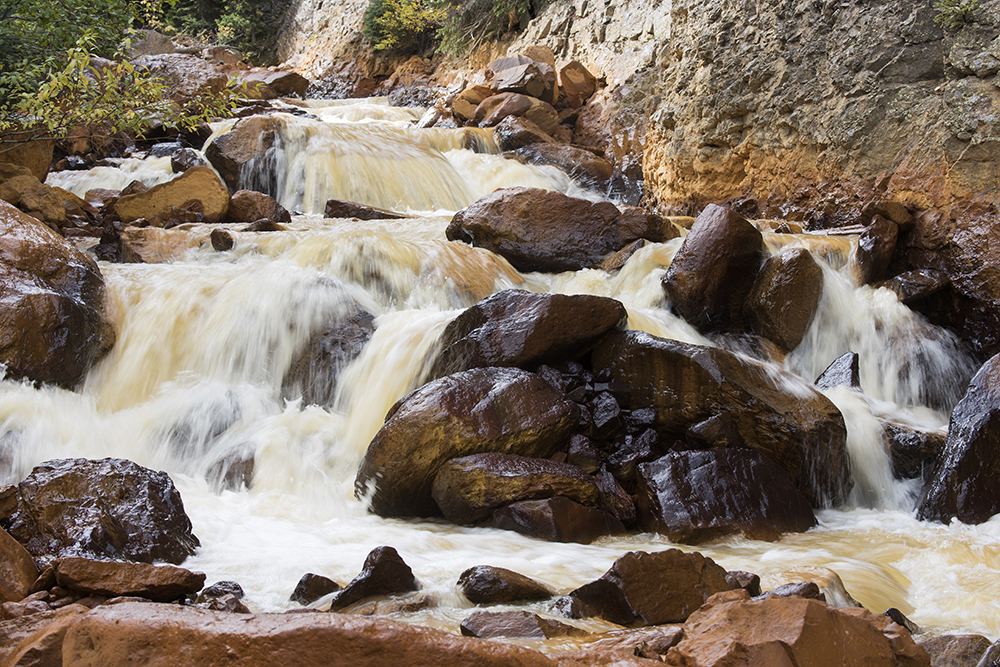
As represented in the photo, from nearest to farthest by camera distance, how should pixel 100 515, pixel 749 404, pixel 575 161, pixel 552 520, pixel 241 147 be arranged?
pixel 100 515 → pixel 552 520 → pixel 749 404 → pixel 241 147 → pixel 575 161

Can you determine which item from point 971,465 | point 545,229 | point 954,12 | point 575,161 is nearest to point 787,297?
point 971,465

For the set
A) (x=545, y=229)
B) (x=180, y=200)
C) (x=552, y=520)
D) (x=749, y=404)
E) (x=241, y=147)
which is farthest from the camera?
(x=241, y=147)

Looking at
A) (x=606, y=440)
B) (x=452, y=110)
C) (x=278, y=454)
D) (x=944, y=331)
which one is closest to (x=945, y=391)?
(x=944, y=331)

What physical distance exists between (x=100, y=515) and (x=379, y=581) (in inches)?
56.7

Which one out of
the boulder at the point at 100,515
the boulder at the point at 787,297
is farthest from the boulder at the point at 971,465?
the boulder at the point at 100,515

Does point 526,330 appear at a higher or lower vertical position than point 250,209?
lower

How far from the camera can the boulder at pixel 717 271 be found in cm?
620

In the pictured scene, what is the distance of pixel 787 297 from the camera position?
20.2 ft

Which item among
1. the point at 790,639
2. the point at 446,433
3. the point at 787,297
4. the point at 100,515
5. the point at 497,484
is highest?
the point at 787,297

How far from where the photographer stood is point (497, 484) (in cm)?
385

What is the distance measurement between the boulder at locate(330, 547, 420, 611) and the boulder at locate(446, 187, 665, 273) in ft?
15.8

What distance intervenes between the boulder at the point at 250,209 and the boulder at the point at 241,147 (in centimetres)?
188

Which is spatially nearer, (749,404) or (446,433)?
(446,433)

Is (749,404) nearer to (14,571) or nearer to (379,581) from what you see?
(379,581)
